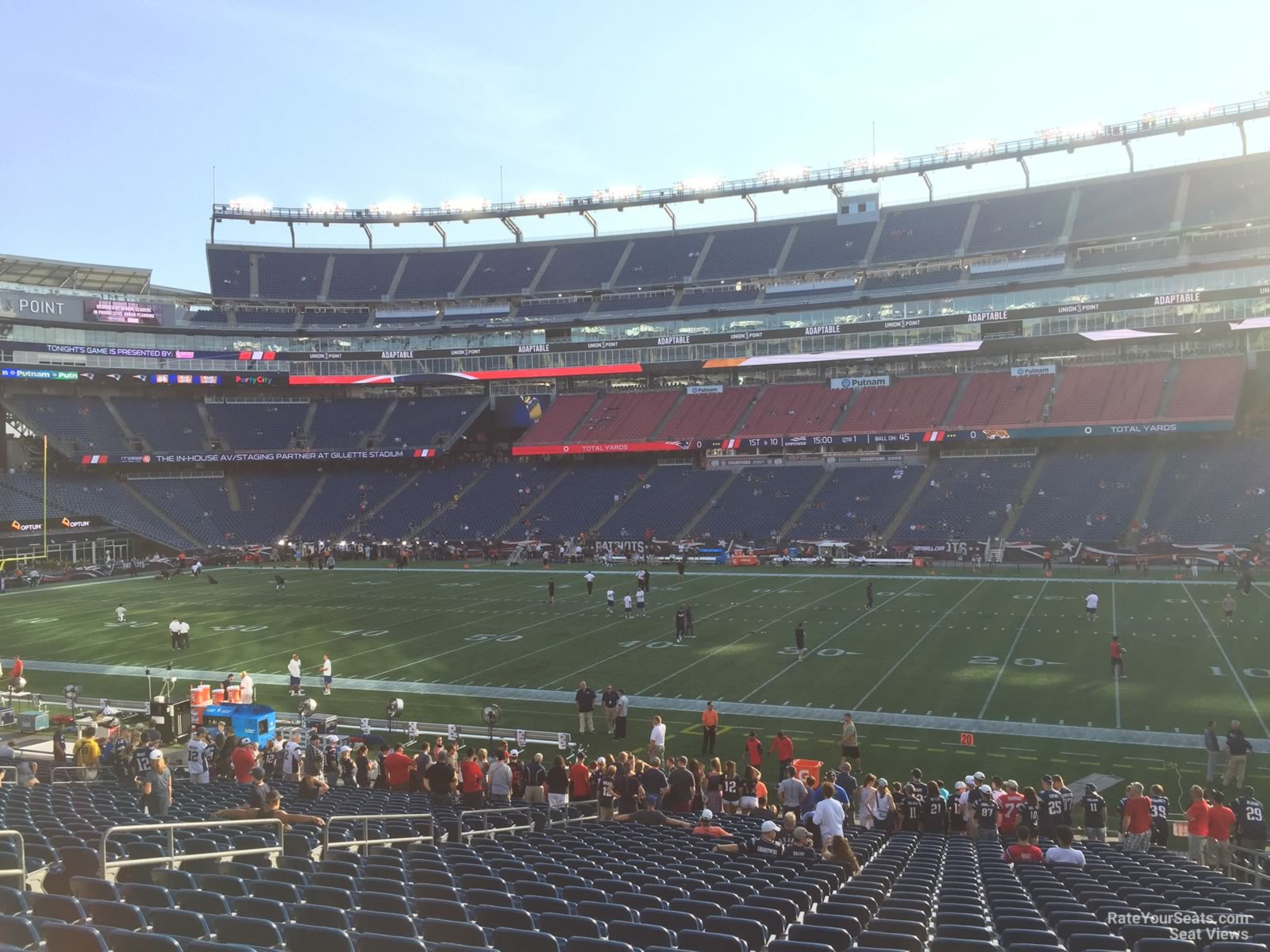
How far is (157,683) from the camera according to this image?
28.3m

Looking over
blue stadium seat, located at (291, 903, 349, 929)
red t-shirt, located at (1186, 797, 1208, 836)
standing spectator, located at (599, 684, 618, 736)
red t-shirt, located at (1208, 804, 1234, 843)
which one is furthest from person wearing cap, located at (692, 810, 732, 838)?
standing spectator, located at (599, 684, 618, 736)

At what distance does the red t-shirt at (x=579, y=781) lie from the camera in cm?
1606

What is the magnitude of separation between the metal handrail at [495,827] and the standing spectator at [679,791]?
7.20 ft

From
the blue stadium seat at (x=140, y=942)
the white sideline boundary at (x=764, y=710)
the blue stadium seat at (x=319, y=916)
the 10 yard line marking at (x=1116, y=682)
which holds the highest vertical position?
the blue stadium seat at (x=140, y=942)

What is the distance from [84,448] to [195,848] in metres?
67.4

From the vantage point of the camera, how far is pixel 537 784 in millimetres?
15453

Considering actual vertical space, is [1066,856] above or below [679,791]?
above

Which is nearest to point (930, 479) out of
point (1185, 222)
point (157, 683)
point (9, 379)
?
point (1185, 222)

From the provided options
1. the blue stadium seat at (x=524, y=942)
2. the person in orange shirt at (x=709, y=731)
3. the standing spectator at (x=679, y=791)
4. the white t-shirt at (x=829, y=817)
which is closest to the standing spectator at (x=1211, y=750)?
the person in orange shirt at (x=709, y=731)

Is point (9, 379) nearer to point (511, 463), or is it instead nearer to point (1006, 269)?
point (511, 463)

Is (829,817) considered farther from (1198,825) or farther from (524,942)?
(524,942)

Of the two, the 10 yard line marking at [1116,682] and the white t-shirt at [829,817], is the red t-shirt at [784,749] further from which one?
the 10 yard line marking at [1116,682]

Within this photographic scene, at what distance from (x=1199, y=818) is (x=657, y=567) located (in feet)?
133

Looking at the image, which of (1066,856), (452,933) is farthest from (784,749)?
(452,933)
